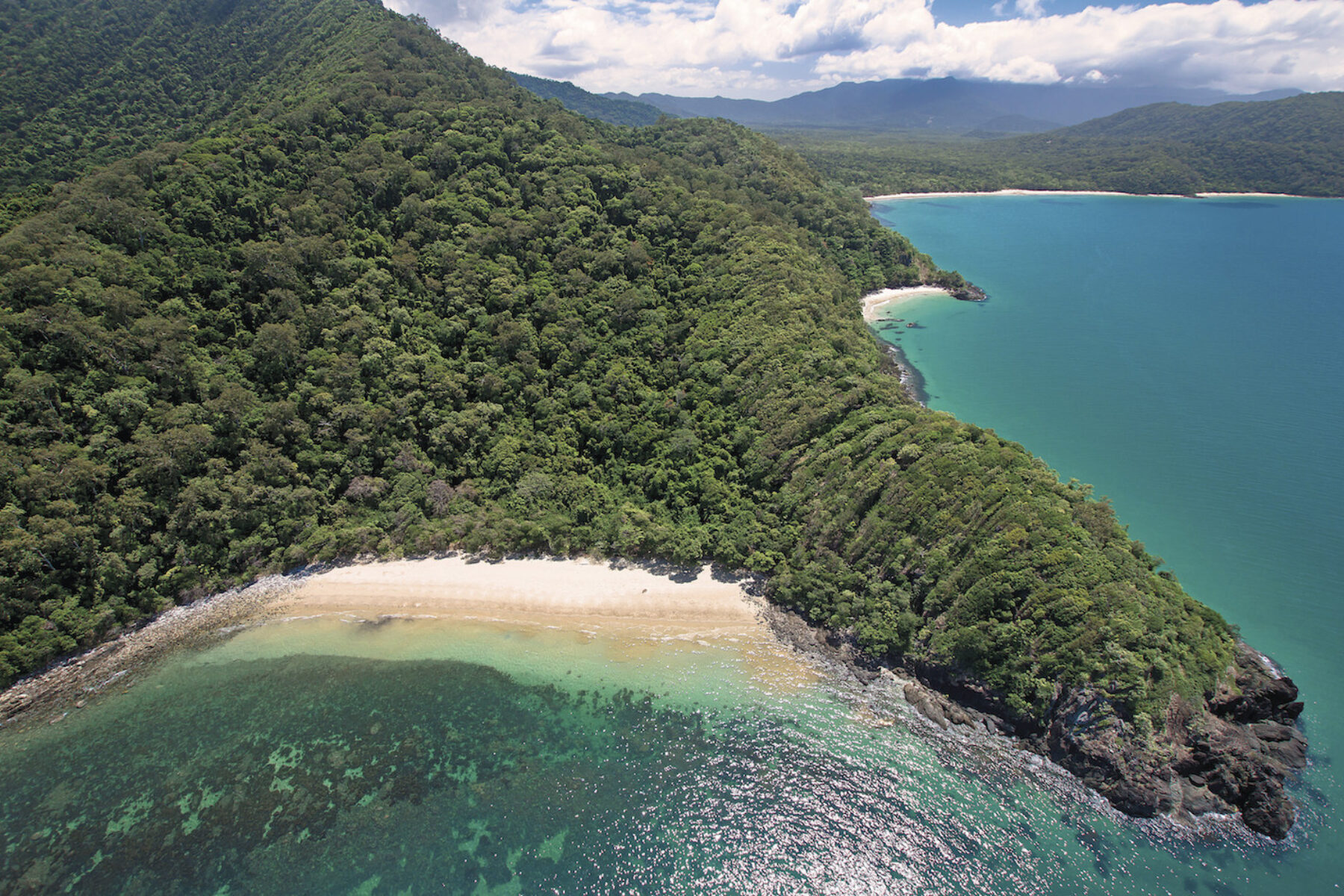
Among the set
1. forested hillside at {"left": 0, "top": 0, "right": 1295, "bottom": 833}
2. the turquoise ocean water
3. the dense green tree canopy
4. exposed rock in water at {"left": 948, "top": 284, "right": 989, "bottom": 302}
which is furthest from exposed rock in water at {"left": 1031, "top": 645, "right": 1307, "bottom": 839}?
exposed rock in water at {"left": 948, "top": 284, "right": 989, "bottom": 302}

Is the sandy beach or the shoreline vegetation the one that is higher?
the sandy beach

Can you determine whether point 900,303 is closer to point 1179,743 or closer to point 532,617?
point 1179,743

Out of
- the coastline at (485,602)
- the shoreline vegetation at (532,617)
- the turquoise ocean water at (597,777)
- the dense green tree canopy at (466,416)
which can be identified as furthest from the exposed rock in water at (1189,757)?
the coastline at (485,602)

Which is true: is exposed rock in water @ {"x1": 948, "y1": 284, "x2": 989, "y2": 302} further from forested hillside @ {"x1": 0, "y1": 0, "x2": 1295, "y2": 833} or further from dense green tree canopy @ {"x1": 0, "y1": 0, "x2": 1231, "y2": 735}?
dense green tree canopy @ {"x1": 0, "y1": 0, "x2": 1231, "y2": 735}

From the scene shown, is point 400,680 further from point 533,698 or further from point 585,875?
point 585,875

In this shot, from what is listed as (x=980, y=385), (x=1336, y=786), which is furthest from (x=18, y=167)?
(x=1336, y=786)

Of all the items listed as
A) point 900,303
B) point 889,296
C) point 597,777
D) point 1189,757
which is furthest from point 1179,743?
point 889,296
